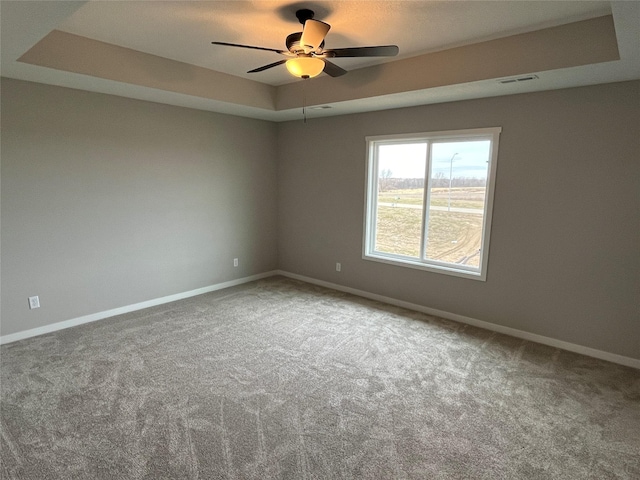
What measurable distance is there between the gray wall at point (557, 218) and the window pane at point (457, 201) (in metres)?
0.21

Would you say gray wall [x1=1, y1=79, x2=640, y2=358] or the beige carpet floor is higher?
gray wall [x1=1, y1=79, x2=640, y2=358]

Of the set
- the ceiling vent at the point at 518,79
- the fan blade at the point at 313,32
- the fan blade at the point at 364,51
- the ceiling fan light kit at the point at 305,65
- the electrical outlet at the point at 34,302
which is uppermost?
the fan blade at the point at 313,32

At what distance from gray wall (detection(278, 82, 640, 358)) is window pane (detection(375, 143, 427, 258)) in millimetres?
→ 284

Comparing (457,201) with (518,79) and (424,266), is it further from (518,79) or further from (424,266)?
(518,79)

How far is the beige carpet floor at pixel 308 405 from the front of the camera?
A: 1984 millimetres

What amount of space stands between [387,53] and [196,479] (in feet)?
9.30

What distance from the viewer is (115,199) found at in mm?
3930

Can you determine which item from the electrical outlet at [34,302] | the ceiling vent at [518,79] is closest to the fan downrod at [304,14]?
the ceiling vent at [518,79]

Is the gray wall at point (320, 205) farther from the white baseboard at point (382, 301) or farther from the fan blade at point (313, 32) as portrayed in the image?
the fan blade at point (313, 32)

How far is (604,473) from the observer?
1950mm

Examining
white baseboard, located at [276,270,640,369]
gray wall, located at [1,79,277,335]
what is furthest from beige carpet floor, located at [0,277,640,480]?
gray wall, located at [1,79,277,335]

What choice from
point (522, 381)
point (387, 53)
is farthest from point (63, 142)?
point (522, 381)

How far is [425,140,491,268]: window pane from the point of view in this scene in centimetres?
383

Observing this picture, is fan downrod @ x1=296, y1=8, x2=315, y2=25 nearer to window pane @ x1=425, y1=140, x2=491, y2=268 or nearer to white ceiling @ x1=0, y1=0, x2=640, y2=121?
white ceiling @ x1=0, y1=0, x2=640, y2=121
